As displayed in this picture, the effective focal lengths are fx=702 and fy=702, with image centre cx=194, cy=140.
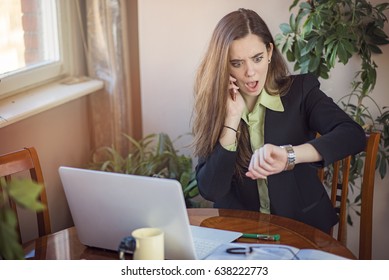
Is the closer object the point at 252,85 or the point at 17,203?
the point at 17,203

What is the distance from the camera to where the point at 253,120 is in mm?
1968

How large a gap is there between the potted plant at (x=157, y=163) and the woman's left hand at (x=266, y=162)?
0.88m

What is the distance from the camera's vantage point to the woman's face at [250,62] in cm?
190

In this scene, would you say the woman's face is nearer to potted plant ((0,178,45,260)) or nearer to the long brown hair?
the long brown hair

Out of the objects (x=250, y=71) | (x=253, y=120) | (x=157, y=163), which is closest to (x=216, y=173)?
(x=253, y=120)

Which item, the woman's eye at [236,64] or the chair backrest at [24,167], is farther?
the woman's eye at [236,64]

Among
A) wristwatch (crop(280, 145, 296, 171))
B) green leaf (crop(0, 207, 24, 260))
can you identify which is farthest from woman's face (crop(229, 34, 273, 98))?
green leaf (crop(0, 207, 24, 260))

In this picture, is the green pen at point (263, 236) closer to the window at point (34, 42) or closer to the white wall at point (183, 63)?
the white wall at point (183, 63)

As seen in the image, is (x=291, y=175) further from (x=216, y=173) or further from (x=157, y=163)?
(x=157, y=163)

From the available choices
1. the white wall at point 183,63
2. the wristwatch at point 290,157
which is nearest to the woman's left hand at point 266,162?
the wristwatch at point 290,157

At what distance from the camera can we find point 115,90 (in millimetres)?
2740

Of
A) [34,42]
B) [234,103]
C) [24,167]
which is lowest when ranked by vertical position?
[24,167]

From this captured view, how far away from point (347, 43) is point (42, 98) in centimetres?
104

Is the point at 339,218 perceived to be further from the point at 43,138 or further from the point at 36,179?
the point at 43,138
